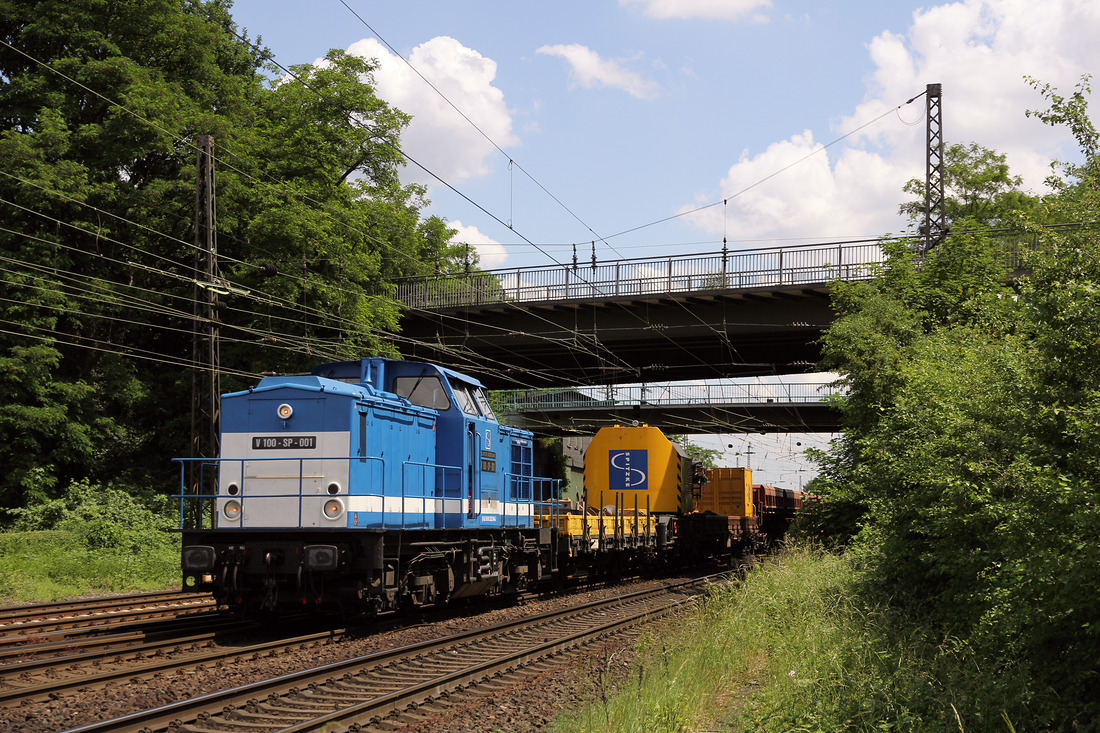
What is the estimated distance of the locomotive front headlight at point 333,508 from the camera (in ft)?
38.8

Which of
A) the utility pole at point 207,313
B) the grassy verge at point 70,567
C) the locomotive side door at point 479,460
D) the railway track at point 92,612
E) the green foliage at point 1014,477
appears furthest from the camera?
the utility pole at point 207,313

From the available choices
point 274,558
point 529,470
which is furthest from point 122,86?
point 274,558

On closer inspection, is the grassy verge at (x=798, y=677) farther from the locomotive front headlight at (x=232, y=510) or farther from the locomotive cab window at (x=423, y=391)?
the locomotive front headlight at (x=232, y=510)

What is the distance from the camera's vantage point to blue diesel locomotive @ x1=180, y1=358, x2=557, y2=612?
11586 mm

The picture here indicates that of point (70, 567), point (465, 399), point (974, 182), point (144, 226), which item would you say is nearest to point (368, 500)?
point (465, 399)

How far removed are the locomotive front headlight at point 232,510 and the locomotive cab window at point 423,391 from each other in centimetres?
312

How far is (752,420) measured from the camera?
44.5m

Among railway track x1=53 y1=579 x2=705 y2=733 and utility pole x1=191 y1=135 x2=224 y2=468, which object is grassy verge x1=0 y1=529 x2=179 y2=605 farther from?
railway track x1=53 y1=579 x2=705 y2=733

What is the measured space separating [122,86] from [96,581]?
15669 mm

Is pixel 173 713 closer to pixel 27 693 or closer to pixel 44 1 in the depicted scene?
pixel 27 693

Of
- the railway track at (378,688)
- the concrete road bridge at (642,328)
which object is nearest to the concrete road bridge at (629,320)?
the concrete road bridge at (642,328)

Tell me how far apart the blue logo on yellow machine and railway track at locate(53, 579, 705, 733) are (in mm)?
10225

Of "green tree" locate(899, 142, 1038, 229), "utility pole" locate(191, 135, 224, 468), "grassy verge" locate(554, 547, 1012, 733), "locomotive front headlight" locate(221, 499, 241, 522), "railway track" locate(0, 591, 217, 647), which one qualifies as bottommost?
"railway track" locate(0, 591, 217, 647)

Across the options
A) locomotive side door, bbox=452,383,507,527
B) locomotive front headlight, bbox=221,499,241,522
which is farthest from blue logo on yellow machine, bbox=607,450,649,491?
locomotive front headlight, bbox=221,499,241,522
